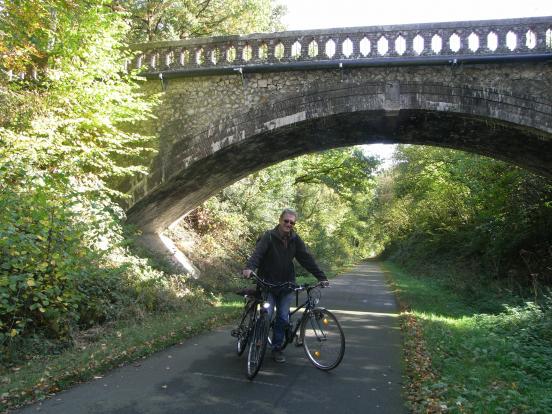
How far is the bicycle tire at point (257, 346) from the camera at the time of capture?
475cm

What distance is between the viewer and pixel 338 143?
43.8 feet

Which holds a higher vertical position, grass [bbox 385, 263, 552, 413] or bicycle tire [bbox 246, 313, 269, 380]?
bicycle tire [bbox 246, 313, 269, 380]

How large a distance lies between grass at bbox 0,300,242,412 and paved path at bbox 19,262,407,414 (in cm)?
17

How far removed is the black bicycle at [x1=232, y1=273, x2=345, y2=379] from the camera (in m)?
4.93

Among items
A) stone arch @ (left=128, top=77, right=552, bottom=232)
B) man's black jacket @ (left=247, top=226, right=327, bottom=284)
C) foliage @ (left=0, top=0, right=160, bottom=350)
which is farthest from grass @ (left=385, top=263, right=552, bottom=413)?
stone arch @ (left=128, top=77, right=552, bottom=232)

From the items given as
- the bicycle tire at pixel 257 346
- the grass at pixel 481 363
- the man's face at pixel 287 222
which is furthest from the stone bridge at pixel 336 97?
the bicycle tire at pixel 257 346

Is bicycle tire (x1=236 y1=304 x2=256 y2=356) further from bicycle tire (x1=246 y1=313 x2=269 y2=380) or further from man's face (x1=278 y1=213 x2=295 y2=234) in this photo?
man's face (x1=278 y1=213 x2=295 y2=234)

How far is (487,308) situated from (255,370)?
824 centimetres

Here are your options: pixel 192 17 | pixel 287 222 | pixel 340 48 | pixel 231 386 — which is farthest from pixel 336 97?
pixel 192 17

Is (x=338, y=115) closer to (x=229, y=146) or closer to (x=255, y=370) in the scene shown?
(x=229, y=146)

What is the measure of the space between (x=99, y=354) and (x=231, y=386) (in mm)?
1757

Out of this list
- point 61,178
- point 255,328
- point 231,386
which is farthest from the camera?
point 61,178

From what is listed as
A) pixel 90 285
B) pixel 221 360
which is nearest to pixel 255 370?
pixel 221 360

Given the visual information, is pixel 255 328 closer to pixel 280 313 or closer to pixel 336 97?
pixel 280 313
